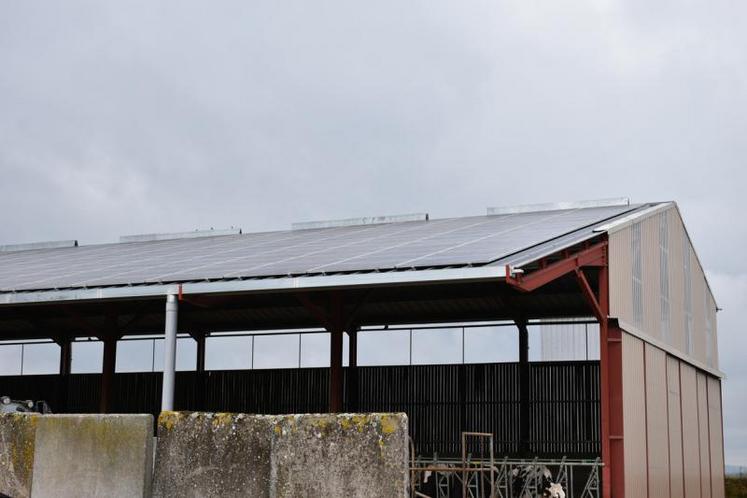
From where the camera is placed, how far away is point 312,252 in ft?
74.1

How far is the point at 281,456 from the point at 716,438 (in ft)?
84.9

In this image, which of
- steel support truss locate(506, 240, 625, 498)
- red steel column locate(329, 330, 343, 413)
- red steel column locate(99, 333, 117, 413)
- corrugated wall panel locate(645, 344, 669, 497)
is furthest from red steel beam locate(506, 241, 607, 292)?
red steel column locate(99, 333, 117, 413)

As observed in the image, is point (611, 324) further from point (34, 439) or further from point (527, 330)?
point (34, 439)

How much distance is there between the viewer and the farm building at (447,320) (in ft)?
64.6

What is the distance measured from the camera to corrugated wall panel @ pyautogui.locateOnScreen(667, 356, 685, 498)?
25.3 m

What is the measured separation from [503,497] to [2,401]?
35.5 ft

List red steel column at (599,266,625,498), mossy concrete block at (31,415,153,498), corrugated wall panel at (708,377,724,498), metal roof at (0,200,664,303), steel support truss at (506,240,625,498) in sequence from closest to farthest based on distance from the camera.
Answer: mossy concrete block at (31,415,153,498)
metal roof at (0,200,664,303)
steel support truss at (506,240,625,498)
red steel column at (599,266,625,498)
corrugated wall panel at (708,377,724,498)

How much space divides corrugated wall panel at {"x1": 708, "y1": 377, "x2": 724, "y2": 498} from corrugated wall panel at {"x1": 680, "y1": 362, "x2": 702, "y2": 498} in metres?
2.76

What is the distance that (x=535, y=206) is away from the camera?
30578 mm

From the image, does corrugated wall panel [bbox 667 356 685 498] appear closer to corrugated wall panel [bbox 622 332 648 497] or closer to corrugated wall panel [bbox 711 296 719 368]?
corrugated wall panel [bbox 622 332 648 497]

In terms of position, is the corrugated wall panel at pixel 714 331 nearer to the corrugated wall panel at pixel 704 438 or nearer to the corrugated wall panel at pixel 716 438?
the corrugated wall panel at pixel 716 438

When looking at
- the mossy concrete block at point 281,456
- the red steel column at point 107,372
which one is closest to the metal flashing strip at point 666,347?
the mossy concrete block at point 281,456

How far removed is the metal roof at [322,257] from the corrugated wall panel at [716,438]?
6903mm

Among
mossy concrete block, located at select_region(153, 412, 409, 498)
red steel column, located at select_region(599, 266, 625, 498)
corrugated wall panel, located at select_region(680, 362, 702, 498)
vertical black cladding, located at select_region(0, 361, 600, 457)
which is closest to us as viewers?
mossy concrete block, located at select_region(153, 412, 409, 498)
